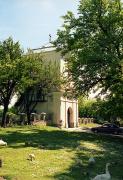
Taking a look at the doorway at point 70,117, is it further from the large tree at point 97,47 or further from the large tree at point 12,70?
the large tree at point 97,47

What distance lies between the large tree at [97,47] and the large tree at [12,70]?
852cm

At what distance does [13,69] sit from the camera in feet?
191

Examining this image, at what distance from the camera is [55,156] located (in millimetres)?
34406

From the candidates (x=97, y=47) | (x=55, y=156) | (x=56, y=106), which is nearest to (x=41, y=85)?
(x=56, y=106)

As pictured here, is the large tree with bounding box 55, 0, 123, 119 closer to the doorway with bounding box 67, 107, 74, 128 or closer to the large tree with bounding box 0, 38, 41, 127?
the large tree with bounding box 0, 38, 41, 127

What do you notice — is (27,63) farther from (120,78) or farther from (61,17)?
(120,78)

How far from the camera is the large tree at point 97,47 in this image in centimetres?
4825

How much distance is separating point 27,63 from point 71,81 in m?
9.76

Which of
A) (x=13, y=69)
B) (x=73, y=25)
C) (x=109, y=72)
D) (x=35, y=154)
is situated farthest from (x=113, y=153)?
(x=13, y=69)

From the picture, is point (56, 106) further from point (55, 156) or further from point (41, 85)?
point (55, 156)

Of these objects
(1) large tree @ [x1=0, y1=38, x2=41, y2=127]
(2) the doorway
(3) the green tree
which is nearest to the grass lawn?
(1) large tree @ [x1=0, y1=38, x2=41, y2=127]

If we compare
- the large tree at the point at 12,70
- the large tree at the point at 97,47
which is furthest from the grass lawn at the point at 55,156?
the large tree at the point at 12,70

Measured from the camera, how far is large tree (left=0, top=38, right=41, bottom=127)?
58.2m

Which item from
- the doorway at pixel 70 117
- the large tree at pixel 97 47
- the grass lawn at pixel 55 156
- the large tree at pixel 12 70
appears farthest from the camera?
the doorway at pixel 70 117
